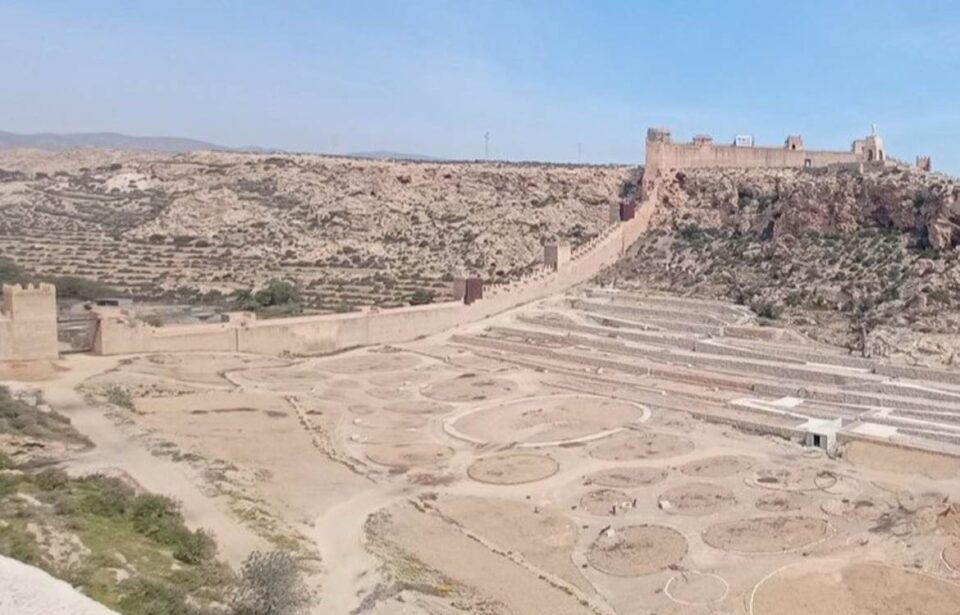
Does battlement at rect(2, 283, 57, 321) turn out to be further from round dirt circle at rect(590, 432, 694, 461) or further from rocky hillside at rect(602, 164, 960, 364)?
rocky hillside at rect(602, 164, 960, 364)

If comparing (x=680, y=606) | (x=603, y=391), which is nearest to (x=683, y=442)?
(x=603, y=391)

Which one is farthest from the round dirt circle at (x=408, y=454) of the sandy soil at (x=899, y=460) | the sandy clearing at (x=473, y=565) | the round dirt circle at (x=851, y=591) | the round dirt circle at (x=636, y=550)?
the sandy soil at (x=899, y=460)

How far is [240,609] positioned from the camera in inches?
504

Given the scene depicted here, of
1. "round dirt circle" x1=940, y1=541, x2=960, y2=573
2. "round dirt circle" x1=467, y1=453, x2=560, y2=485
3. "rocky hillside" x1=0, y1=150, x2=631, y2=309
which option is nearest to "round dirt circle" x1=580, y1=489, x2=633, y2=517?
"round dirt circle" x1=467, y1=453, x2=560, y2=485

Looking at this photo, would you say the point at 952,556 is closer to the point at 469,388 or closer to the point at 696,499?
the point at 696,499

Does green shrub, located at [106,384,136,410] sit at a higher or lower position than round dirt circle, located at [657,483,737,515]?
higher

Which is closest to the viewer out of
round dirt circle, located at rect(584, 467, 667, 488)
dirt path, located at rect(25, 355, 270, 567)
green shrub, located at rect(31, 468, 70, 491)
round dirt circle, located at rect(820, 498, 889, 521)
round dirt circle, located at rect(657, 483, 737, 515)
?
dirt path, located at rect(25, 355, 270, 567)

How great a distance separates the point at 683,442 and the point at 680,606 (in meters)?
9.99

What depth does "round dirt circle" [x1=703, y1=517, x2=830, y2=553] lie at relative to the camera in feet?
59.2

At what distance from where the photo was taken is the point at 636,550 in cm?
1802

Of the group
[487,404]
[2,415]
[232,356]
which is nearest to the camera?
[2,415]

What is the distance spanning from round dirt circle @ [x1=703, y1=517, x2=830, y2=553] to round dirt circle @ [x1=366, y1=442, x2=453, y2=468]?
788cm

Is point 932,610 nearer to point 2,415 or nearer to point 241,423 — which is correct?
point 241,423

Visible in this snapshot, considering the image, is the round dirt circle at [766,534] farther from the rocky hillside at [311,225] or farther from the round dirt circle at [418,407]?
the rocky hillside at [311,225]
